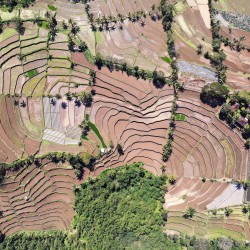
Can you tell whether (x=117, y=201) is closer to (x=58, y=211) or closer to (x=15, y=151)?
(x=58, y=211)

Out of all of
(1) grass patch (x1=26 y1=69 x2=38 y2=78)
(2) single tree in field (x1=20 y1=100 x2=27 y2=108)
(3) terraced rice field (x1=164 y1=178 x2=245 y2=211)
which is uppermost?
(1) grass patch (x1=26 y1=69 x2=38 y2=78)

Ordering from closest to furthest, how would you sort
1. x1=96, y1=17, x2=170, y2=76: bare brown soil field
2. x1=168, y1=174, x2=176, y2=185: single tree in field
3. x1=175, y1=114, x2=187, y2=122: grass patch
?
x1=96, y1=17, x2=170, y2=76: bare brown soil field, x1=168, y1=174, x2=176, y2=185: single tree in field, x1=175, y1=114, x2=187, y2=122: grass patch

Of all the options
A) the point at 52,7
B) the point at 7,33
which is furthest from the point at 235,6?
the point at 7,33

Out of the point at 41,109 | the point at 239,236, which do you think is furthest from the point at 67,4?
the point at 239,236

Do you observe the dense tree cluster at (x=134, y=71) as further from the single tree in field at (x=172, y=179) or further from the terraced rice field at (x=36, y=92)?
the single tree in field at (x=172, y=179)

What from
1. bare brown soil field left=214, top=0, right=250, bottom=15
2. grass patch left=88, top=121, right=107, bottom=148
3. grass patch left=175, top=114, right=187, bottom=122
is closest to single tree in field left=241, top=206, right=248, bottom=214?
grass patch left=175, top=114, right=187, bottom=122

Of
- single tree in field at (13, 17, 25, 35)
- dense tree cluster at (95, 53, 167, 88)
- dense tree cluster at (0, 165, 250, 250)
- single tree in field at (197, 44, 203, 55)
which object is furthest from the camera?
single tree in field at (197, 44, 203, 55)

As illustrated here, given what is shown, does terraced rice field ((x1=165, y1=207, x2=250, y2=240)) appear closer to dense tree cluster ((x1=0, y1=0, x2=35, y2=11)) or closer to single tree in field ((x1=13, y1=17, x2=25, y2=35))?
single tree in field ((x1=13, y1=17, x2=25, y2=35))
